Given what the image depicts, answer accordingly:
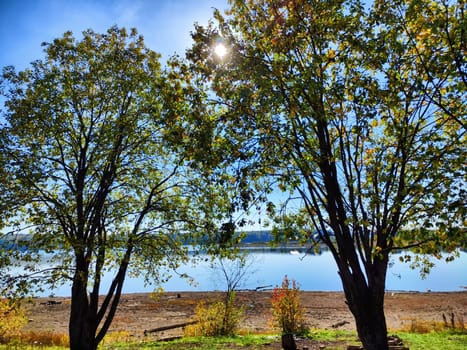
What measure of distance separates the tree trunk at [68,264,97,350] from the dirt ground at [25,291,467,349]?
32.8ft

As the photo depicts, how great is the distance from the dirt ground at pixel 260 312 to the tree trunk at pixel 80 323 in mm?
10000

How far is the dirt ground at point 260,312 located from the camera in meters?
22.7

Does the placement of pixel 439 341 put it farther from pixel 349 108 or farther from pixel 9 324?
pixel 9 324

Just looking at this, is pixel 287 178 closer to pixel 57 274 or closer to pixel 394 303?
pixel 57 274

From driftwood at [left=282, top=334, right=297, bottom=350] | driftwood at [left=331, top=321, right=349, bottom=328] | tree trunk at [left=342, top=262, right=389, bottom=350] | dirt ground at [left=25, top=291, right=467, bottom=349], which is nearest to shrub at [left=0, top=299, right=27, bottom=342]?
dirt ground at [left=25, top=291, right=467, bottom=349]

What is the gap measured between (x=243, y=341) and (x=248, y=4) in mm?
12265

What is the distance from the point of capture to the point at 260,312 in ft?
95.9

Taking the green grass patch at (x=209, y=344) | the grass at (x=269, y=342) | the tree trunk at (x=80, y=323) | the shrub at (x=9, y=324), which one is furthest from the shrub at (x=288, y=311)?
the shrub at (x=9, y=324)

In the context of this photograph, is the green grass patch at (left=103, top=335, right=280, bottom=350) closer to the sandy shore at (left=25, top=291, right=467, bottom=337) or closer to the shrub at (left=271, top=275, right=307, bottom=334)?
the shrub at (left=271, top=275, right=307, bottom=334)

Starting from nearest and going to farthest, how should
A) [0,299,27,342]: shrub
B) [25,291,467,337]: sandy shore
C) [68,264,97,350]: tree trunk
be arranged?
[68,264,97,350]: tree trunk, [0,299,27,342]: shrub, [25,291,467,337]: sandy shore

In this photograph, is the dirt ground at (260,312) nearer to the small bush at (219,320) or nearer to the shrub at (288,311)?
the small bush at (219,320)

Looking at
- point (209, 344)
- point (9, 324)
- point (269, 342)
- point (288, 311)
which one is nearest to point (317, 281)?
point (288, 311)

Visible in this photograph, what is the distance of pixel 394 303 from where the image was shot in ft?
106

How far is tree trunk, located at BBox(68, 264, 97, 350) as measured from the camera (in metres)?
9.89
